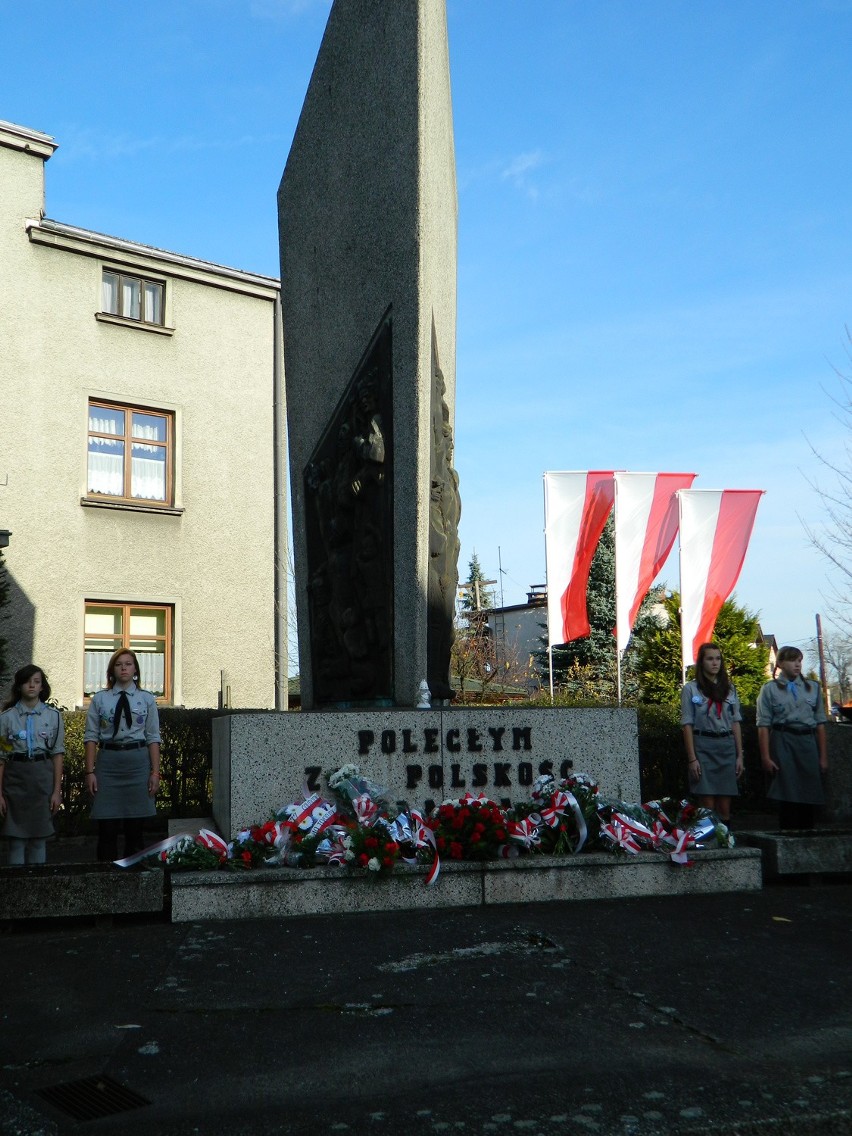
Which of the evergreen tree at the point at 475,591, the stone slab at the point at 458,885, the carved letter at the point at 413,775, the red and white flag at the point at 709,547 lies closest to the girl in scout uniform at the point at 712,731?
the stone slab at the point at 458,885

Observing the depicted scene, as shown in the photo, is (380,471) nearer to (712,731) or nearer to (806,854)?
(712,731)

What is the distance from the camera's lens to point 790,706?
713 cm

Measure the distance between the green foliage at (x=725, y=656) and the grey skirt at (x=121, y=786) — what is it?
1605cm

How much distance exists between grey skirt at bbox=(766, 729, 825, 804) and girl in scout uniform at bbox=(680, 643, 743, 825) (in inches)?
11.0

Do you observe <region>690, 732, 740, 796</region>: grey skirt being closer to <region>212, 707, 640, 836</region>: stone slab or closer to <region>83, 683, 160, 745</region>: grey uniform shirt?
<region>212, 707, 640, 836</region>: stone slab

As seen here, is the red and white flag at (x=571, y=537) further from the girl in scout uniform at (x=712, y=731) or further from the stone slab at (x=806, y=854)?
the stone slab at (x=806, y=854)

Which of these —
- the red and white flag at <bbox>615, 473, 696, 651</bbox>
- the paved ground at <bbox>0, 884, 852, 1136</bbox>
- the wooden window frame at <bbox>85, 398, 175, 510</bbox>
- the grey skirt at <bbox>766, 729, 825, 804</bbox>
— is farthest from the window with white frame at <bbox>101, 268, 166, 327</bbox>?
the paved ground at <bbox>0, 884, 852, 1136</bbox>

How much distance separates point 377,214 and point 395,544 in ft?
7.76

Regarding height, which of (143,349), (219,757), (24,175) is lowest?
(219,757)

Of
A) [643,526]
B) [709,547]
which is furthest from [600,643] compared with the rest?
[643,526]

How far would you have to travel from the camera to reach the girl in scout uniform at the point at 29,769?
255 inches

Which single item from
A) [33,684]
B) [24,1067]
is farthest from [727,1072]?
[33,684]

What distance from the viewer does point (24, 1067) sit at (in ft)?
10.4

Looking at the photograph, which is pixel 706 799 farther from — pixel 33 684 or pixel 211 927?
pixel 33 684
